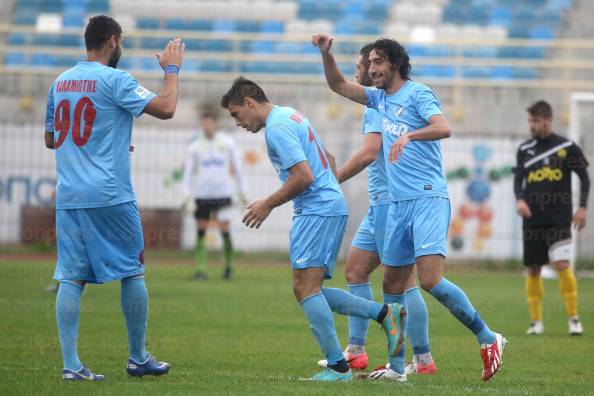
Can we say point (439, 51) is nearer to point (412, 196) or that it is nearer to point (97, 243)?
point (412, 196)

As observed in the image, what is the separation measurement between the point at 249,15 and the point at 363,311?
20.2 m

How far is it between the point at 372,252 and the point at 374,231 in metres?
0.26

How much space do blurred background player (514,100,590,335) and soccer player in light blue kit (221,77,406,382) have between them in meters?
4.19

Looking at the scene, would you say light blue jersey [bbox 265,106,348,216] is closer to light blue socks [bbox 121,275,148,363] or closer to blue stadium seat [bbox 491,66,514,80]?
light blue socks [bbox 121,275,148,363]

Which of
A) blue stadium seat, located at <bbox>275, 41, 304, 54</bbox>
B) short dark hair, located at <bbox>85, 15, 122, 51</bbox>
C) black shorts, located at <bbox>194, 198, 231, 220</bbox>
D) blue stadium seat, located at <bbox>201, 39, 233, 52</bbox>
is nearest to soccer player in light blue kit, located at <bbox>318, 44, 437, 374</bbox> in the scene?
short dark hair, located at <bbox>85, 15, 122, 51</bbox>

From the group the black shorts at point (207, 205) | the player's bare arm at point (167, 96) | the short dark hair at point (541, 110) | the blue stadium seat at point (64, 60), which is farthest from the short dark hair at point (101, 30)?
the blue stadium seat at point (64, 60)

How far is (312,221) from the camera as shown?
21.6 feet

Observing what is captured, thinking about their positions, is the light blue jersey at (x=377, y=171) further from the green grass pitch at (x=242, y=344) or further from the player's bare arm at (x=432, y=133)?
the green grass pitch at (x=242, y=344)

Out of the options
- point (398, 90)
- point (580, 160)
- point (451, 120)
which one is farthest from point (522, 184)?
point (451, 120)

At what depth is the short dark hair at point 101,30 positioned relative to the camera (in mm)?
6531

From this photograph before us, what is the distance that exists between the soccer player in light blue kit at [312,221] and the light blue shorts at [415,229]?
52 centimetres

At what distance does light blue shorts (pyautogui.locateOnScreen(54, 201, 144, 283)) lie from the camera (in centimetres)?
644

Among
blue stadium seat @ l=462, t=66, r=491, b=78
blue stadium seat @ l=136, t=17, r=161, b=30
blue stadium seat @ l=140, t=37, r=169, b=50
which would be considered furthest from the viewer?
blue stadium seat @ l=136, t=17, r=161, b=30

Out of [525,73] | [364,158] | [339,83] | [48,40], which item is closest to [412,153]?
[364,158]
